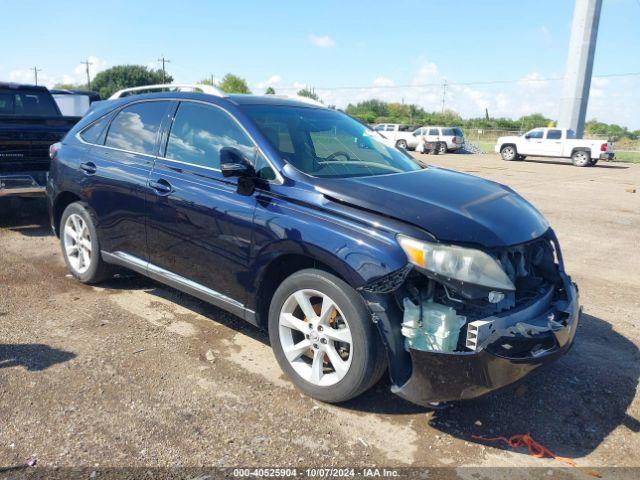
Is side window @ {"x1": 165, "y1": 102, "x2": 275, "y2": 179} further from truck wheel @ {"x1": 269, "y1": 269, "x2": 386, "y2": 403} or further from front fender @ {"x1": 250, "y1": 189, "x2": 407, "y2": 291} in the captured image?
truck wheel @ {"x1": 269, "y1": 269, "x2": 386, "y2": 403}

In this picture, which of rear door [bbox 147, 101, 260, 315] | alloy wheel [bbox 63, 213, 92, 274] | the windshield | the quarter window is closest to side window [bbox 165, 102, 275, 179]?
rear door [bbox 147, 101, 260, 315]

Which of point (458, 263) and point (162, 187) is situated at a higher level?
point (162, 187)

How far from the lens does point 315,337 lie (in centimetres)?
328

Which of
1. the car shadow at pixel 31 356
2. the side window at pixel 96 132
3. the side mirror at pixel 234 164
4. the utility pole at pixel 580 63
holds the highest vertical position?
the utility pole at pixel 580 63

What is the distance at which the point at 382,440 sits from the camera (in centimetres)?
298

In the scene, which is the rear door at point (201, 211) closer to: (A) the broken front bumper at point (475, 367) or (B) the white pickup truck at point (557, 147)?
(A) the broken front bumper at point (475, 367)

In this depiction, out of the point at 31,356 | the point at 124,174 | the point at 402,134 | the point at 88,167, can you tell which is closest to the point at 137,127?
the point at 124,174

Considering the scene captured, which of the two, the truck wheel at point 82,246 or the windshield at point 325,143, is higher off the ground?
the windshield at point 325,143

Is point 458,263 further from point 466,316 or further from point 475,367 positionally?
point 475,367

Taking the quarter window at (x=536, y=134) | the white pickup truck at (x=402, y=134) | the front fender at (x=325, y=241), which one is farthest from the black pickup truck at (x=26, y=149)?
the white pickup truck at (x=402, y=134)

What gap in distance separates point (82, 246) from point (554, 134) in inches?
1058

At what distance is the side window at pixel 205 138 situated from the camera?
3.71m

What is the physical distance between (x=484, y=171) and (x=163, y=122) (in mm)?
18255

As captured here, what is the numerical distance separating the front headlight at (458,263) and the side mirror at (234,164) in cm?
118
